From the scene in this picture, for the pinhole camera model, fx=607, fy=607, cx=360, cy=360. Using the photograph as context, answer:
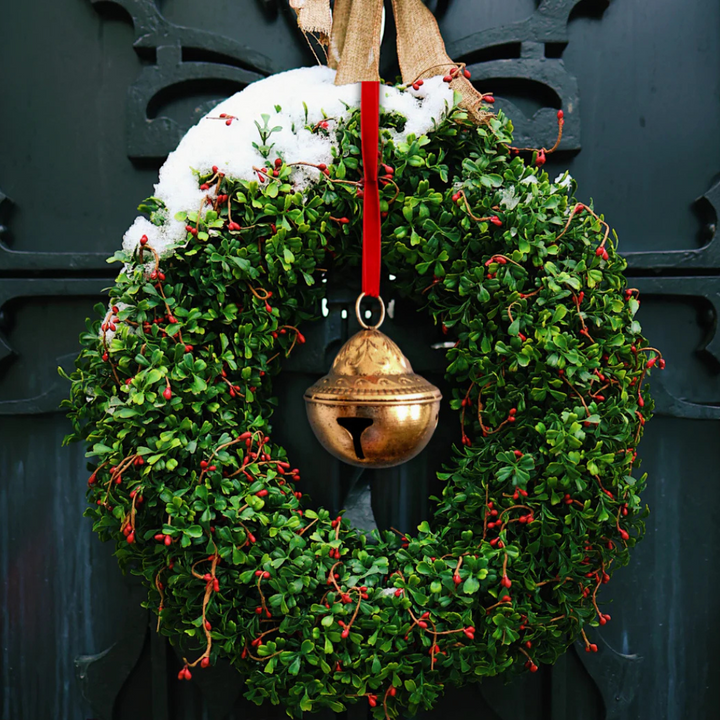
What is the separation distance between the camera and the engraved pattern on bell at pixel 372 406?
1.33 metres

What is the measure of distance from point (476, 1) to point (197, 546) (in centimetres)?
167

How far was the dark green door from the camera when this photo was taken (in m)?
1.75

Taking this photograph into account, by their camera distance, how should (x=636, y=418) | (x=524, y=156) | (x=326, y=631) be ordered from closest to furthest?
(x=326, y=631) → (x=636, y=418) → (x=524, y=156)

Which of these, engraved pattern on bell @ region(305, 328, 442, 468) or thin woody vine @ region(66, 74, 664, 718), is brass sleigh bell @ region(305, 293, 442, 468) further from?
thin woody vine @ region(66, 74, 664, 718)

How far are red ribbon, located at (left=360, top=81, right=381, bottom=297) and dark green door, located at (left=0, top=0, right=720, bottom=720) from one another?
14.4 inches

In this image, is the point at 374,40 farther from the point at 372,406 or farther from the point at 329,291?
the point at 372,406

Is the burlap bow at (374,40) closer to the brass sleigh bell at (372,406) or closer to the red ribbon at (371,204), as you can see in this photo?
the red ribbon at (371,204)

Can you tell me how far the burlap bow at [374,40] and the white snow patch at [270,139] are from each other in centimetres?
4

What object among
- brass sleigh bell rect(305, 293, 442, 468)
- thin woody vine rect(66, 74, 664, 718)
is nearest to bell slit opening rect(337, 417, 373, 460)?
brass sleigh bell rect(305, 293, 442, 468)

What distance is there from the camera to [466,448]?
1564 mm

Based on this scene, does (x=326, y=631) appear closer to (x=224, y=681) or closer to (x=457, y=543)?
(x=457, y=543)

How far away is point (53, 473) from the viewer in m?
1.83

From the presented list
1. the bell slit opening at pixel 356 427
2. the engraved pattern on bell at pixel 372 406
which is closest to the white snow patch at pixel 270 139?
the engraved pattern on bell at pixel 372 406

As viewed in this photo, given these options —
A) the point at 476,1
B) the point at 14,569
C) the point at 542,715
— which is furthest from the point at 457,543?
the point at 476,1
